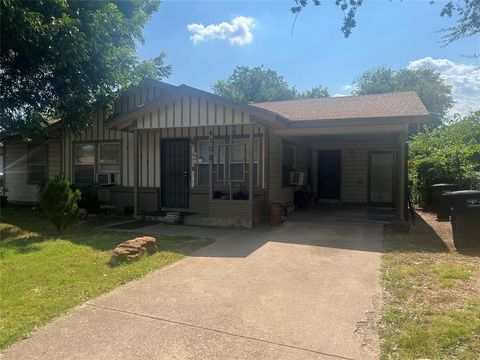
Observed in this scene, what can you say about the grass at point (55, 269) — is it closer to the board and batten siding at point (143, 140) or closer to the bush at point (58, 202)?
the bush at point (58, 202)

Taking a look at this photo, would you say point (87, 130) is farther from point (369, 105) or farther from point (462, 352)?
point (462, 352)

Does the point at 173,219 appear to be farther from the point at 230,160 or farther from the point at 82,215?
the point at 82,215

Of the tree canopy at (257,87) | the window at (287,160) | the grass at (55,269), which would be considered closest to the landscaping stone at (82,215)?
the grass at (55,269)

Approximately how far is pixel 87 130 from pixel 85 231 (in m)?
5.24

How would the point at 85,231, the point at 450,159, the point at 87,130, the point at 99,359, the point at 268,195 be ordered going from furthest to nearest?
the point at 87,130
the point at 450,159
the point at 268,195
the point at 85,231
the point at 99,359

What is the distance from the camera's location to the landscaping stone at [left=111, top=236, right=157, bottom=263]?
5676 mm

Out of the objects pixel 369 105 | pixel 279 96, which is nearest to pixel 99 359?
pixel 369 105

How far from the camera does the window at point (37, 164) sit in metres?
13.9

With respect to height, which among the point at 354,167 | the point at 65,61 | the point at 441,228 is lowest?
the point at 441,228

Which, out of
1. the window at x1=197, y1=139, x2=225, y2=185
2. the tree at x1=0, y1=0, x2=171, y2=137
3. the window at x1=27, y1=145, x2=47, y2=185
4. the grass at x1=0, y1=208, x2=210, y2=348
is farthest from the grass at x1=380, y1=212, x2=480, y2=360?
the window at x1=27, y1=145, x2=47, y2=185

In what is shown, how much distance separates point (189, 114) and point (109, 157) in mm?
4742

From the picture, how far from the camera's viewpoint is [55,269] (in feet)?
17.5

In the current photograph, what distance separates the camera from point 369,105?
10.7 metres

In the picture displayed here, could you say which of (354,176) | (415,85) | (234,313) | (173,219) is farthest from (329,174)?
(415,85)
